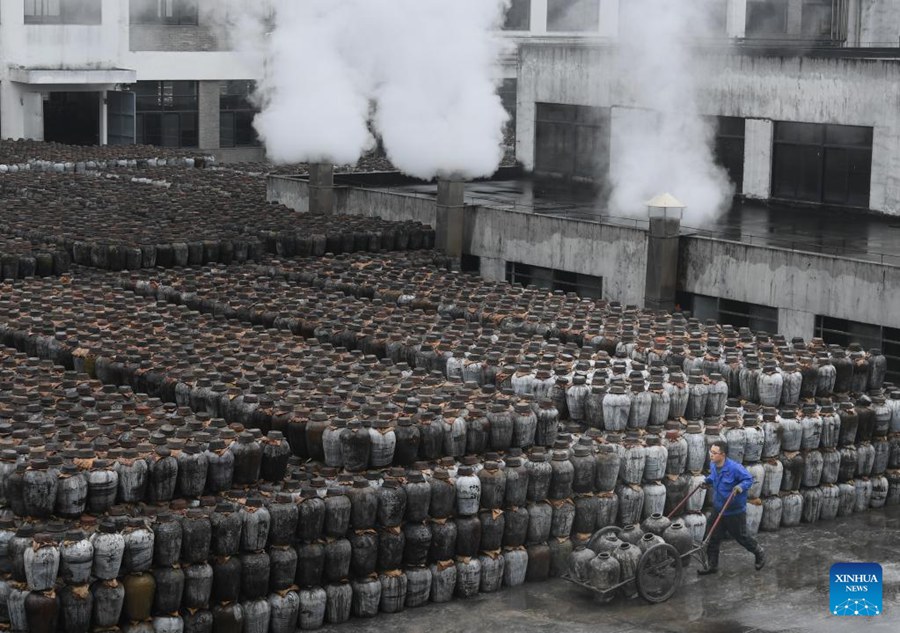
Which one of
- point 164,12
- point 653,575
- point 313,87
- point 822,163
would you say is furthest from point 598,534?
point 164,12

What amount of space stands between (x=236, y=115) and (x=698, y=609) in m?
46.9

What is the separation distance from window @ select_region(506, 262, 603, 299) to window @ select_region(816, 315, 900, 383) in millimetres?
5226

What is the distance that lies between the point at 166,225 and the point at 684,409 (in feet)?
51.8

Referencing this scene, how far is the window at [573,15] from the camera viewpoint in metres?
66.1

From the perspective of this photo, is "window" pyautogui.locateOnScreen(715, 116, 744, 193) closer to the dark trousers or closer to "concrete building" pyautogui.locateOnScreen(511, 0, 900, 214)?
"concrete building" pyautogui.locateOnScreen(511, 0, 900, 214)

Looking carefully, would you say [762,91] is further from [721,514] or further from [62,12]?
[62,12]

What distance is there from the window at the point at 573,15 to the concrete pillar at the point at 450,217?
34.8m

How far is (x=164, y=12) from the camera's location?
58469 millimetres

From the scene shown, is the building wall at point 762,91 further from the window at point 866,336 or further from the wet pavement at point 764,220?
the window at point 866,336

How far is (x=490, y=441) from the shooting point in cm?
1767

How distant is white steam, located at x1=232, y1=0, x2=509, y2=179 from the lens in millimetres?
32781

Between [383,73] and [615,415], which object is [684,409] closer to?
[615,415]

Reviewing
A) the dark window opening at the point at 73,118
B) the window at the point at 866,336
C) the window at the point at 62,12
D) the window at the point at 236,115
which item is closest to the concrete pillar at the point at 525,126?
the window at the point at 866,336

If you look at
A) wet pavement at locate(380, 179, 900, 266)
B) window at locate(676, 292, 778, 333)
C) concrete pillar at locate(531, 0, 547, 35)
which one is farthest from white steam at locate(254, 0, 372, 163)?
concrete pillar at locate(531, 0, 547, 35)
